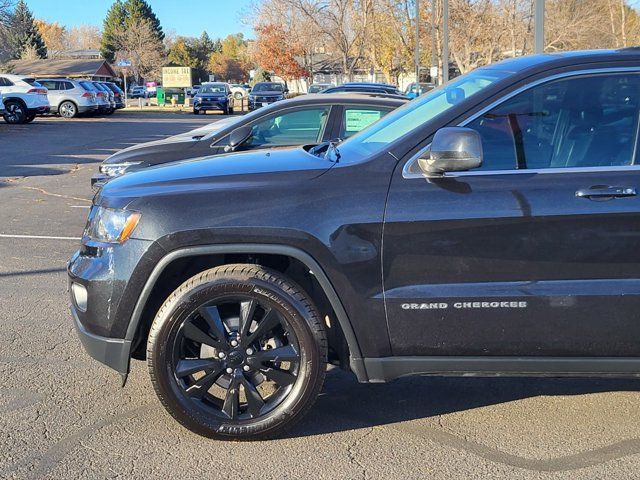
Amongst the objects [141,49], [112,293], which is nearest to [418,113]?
[112,293]

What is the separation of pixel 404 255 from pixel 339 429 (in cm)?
105

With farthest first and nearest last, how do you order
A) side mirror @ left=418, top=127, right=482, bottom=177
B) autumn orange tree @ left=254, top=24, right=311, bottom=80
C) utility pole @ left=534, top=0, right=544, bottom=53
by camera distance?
autumn orange tree @ left=254, top=24, right=311, bottom=80 < utility pole @ left=534, top=0, right=544, bottom=53 < side mirror @ left=418, top=127, right=482, bottom=177

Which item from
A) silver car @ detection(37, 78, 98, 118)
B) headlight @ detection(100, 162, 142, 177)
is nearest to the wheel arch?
headlight @ detection(100, 162, 142, 177)

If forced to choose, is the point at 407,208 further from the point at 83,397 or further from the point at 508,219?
the point at 83,397

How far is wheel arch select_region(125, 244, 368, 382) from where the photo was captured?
11.4 ft

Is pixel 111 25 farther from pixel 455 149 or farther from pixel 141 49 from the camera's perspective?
pixel 455 149

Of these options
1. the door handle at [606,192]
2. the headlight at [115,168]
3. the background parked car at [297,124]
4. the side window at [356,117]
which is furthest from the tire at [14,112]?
the door handle at [606,192]

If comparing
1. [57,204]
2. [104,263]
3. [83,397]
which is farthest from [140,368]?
[57,204]

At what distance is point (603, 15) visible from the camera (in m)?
37.6

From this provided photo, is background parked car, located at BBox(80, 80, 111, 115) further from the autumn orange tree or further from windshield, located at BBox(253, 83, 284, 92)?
the autumn orange tree

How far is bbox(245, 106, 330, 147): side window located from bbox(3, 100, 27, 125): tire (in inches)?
937

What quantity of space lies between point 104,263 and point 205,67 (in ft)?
351

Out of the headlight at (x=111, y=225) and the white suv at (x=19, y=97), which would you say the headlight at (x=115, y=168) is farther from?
the white suv at (x=19, y=97)

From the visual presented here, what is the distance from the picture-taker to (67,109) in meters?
33.5
